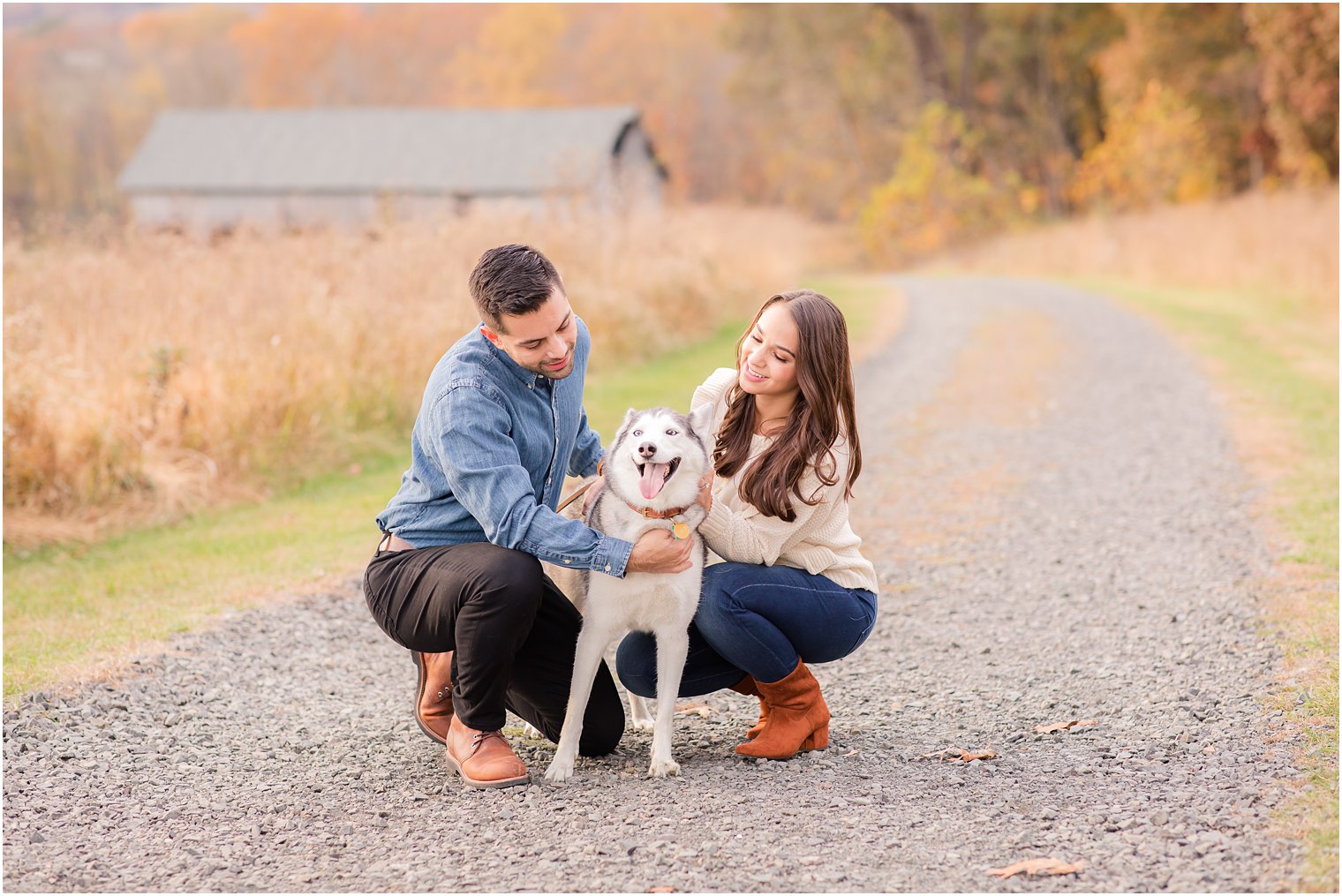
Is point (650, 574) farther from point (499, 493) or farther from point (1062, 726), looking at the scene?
point (1062, 726)

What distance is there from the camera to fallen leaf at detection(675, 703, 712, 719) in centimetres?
490

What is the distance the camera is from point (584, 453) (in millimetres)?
4602

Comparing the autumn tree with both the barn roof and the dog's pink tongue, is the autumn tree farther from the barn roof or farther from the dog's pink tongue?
the barn roof

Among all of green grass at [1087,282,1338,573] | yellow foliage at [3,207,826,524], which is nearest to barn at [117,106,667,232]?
green grass at [1087,282,1338,573]

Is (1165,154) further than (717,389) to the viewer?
Yes

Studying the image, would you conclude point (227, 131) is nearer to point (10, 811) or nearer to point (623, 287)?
point (623, 287)

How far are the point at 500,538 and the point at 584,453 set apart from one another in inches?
33.9

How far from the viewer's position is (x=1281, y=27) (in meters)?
20.0

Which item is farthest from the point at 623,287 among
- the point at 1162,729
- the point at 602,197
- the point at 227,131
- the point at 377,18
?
the point at 377,18

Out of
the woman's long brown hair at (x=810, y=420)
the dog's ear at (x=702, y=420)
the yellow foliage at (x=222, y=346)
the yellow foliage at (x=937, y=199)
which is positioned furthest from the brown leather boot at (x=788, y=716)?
the yellow foliage at (x=937, y=199)

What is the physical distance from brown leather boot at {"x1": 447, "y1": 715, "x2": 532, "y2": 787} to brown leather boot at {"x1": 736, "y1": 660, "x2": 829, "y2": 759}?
0.82m

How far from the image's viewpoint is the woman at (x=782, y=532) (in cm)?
405

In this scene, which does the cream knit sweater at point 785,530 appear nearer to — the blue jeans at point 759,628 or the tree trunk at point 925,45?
the blue jeans at point 759,628

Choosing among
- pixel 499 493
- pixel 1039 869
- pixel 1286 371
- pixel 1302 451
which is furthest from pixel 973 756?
pixel 1286 371
